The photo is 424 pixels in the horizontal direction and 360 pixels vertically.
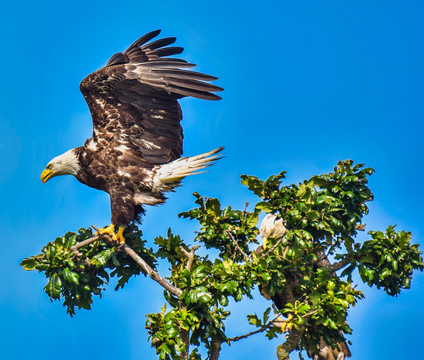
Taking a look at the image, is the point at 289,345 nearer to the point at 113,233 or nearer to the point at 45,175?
the point at 113,233

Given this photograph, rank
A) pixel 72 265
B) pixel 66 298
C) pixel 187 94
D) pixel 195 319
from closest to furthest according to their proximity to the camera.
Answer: pixel 195 319, pixel 72 265, pixel 66 298, pixel 187 94

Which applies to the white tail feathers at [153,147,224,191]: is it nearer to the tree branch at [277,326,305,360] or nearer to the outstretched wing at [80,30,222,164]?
the outstretched wing at [80,30,222,164]

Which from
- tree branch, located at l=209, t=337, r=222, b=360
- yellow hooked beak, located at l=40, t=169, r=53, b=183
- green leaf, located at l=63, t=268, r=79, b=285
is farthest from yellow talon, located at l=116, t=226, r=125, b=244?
yellow hooked beak, located at l=40, t=169, r=53, b=183

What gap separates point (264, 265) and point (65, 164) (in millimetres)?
3748

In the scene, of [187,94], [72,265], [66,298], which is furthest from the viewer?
[187,94]

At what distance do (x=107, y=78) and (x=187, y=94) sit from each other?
1.23 m

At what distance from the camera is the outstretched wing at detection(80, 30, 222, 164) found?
8.62 meters

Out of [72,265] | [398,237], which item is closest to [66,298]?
[72,265]

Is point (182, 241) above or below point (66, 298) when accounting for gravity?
above

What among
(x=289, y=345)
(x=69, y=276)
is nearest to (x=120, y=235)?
(x=69, y=276)

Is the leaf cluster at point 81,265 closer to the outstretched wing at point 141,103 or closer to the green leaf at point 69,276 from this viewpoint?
the green leaf at point 69,276

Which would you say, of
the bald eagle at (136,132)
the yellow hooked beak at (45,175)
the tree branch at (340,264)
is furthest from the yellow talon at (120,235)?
the tree branch at (340,264)

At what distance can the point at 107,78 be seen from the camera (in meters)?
8.69

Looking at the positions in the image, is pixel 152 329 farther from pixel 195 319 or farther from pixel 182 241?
pixel 182 241
